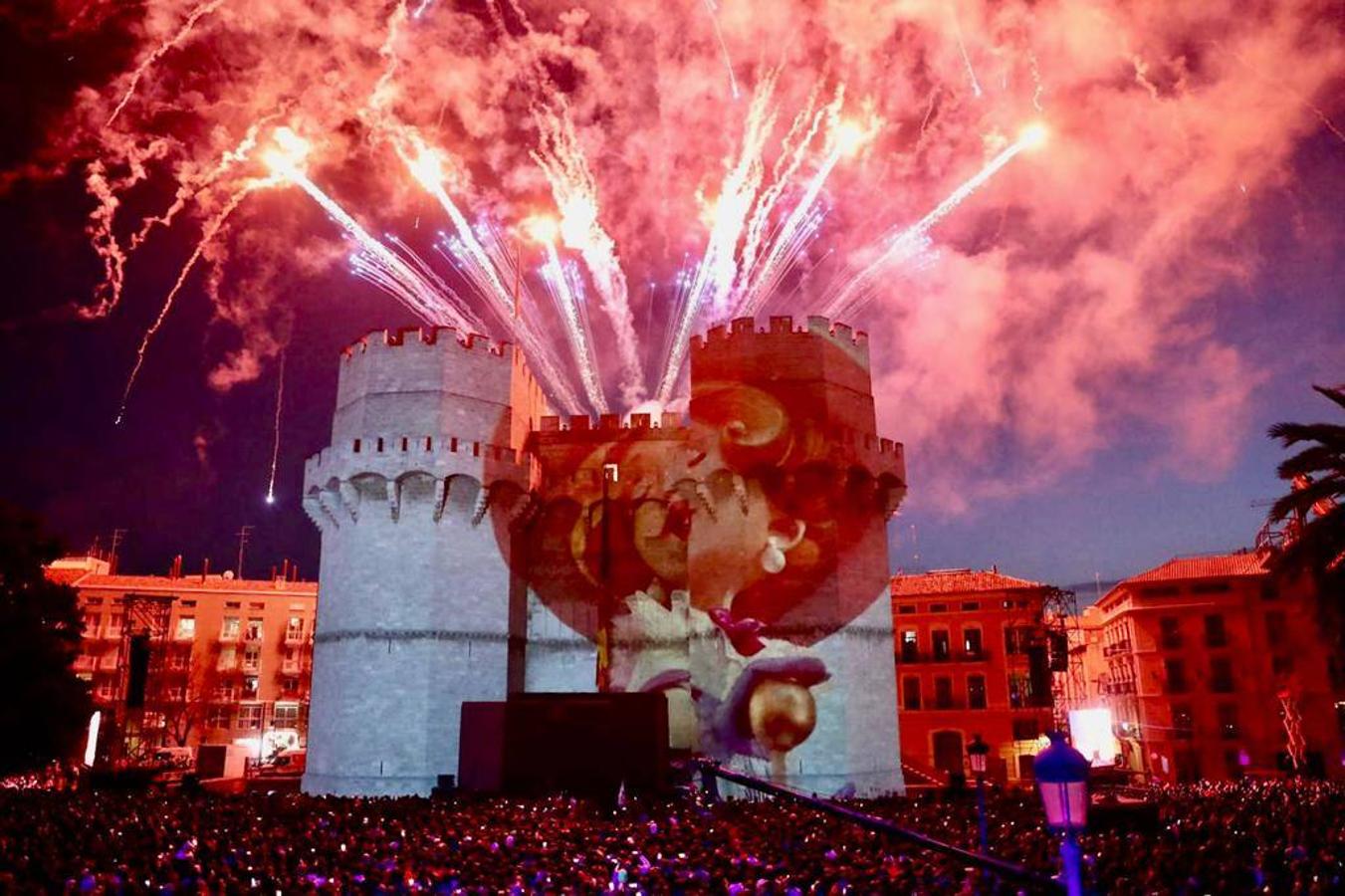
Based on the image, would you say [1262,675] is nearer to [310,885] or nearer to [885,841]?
[885,841]

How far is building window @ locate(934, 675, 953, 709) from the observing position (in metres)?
52.8

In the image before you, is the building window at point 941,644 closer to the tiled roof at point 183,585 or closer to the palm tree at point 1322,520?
the palm tree at point 1322,520

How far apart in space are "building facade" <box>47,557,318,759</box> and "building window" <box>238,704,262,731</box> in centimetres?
7

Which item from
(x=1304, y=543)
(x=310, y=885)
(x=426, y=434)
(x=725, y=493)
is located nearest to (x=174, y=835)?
(x=310, y=885)

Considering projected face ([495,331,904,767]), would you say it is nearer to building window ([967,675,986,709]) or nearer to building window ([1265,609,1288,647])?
building window ([967,675,986,709])

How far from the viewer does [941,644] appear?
180 ft

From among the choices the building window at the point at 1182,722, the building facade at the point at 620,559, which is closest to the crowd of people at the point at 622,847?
the building facade at the point at 620,559

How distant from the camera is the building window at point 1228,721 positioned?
50.9 meters

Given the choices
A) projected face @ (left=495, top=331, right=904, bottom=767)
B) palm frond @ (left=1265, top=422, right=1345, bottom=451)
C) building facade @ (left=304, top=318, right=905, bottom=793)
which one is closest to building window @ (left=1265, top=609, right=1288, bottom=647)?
building facade @ (left=304, top=318, right=905, bottom=793)

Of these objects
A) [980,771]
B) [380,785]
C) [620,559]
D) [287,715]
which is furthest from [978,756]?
[287,715]

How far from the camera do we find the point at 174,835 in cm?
1742

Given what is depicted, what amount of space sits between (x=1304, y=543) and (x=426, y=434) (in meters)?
24.3

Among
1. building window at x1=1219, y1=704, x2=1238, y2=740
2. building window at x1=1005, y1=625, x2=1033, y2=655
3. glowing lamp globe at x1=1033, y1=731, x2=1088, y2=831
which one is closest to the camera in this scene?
glowing lamp globe at x1=1033, y1=731, x2=1088, y2=831

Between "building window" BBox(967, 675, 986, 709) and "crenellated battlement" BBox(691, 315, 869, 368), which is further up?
"crenellated battlement" BBox(691, 315, 869, 368)
